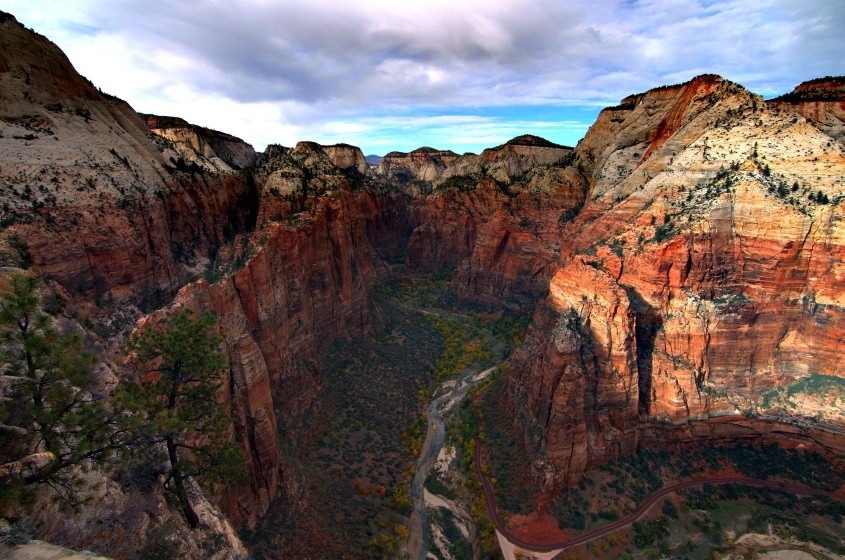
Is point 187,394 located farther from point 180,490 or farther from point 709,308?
point 709,308

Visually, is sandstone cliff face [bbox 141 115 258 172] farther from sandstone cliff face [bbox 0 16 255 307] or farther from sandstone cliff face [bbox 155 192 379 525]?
sandstone cliff face [bbox 155 192 379 525]

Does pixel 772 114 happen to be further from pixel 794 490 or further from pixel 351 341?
pixel 351 341

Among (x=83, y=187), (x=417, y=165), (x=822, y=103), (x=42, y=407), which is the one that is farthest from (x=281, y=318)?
(x=417, y=165)

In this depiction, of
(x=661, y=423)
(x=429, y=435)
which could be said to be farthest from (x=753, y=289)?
(x=429, y=435)

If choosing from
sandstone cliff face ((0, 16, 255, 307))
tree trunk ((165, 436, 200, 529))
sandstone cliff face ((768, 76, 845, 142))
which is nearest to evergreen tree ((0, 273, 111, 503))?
tree trunk ((165, 436, 200, 529))

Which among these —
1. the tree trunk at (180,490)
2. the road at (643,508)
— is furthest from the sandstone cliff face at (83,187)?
the road at (643,508)

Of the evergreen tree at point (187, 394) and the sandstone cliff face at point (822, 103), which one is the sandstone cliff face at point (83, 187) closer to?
the evergreen tree at point (187, 394)
